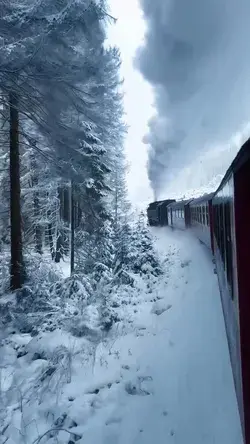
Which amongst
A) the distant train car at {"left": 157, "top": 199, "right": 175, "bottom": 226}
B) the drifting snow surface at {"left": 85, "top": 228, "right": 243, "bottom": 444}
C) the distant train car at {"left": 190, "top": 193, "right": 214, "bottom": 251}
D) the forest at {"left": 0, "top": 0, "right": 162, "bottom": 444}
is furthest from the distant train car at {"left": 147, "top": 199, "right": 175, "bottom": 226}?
the drifting snow surface at {"left": 85, "top": 228, "right": 243, "bottom": 444}

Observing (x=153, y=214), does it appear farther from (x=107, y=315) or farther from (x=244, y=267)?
(x=244, y=267)

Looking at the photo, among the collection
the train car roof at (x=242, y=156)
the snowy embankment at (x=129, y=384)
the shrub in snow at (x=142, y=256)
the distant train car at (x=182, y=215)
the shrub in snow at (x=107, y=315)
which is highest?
the distant train car at (x=182, y=215)

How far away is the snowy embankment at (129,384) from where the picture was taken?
3697 millimetres

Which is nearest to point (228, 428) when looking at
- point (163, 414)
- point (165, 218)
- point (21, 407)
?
point (163, 414)

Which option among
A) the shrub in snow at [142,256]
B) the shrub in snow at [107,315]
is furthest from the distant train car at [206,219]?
the shrub in snow at [107,315]

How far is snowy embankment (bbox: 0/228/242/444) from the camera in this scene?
12.1 ft

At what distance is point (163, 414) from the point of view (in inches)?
156

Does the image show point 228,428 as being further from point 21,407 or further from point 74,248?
point 74,248

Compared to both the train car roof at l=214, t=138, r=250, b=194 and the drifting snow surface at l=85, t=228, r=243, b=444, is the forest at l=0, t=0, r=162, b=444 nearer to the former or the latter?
the drifting snow surface at l=85, t=228, r=243, b=444

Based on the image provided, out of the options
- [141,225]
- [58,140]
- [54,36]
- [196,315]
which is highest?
[54,36]

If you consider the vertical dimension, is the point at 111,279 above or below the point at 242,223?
below

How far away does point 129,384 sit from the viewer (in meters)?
4.60

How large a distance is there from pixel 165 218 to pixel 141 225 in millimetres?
17228

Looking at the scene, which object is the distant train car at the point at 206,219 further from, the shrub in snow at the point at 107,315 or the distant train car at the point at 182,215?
the distant train car at the point at 182,215
